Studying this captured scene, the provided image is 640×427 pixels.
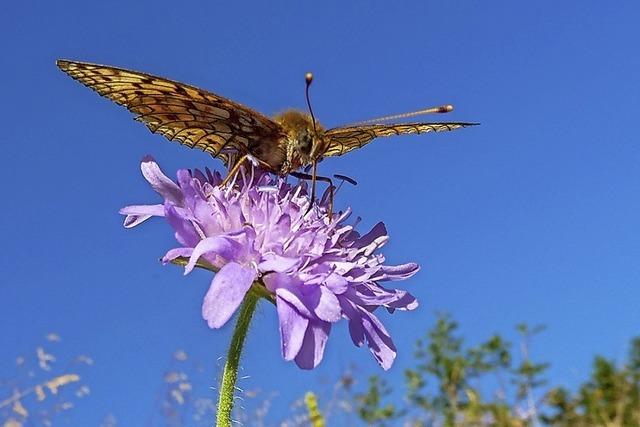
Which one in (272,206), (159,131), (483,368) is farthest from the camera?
(483,368)

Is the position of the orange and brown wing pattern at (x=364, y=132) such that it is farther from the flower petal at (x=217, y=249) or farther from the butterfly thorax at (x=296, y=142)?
the flower petal at (x=217, y=249)

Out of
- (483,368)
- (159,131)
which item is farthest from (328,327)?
(483,368)

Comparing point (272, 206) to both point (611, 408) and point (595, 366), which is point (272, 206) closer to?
point (611, 408)

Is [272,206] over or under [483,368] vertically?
under

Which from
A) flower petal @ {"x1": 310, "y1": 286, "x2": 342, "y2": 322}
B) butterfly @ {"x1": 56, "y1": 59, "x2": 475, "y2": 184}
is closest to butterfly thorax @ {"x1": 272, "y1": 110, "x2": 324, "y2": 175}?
butterfly @ {"x1": 56, "y1": 59, "x2": 475, "y2": 184}

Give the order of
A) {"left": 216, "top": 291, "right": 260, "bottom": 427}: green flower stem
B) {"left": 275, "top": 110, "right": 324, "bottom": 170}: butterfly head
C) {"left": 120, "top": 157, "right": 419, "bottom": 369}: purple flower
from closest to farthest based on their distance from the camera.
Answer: {"left": 216, "top": 291, "right": 260, "bottom": 427}: green flower stem
{"left": 120, "top": 157, "right": 419, "bottom": 369}: purple flower
{"left": 275, "top": 110, "right": 324, "bottom": 170}: butterfly head

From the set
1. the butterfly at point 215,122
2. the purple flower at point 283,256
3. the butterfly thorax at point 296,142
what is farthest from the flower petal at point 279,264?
the butterfly thorax at point 296,142

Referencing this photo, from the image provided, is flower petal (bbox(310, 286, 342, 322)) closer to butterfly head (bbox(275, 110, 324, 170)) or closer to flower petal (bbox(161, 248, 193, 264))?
flower petal (bbox(161, 248, 193, 264))
